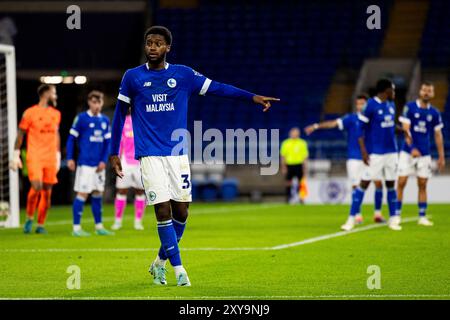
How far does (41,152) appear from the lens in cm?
1557

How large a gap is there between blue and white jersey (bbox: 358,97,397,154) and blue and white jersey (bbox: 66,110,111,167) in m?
4.05

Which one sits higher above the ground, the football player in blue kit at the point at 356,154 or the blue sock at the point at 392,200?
the football player in blue kit at the point at 356,154

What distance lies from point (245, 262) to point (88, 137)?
5.34 m

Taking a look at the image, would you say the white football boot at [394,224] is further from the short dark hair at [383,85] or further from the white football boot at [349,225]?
the short dark hair at [383,85]

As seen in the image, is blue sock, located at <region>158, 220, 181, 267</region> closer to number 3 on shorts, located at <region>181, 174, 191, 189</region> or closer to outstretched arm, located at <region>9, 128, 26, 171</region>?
number 3 on shorts, located at <region>181, 174, 191, 189</region>

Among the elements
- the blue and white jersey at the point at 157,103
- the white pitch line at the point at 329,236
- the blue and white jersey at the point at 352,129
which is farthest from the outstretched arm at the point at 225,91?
the blue and white jersey at the point at 352,129

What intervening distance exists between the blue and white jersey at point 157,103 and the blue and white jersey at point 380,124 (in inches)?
277

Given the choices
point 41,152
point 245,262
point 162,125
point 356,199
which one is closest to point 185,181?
point 162,125

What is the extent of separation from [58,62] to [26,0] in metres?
2.46

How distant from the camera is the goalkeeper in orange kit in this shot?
50.7 feet

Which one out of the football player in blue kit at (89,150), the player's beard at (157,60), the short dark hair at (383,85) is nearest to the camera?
the player's beard at (157,60)

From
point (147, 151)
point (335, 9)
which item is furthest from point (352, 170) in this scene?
point (335, 9)

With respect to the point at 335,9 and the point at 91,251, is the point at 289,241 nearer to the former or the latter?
the point at 91,251

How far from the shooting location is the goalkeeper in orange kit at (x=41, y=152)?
1545 cm
